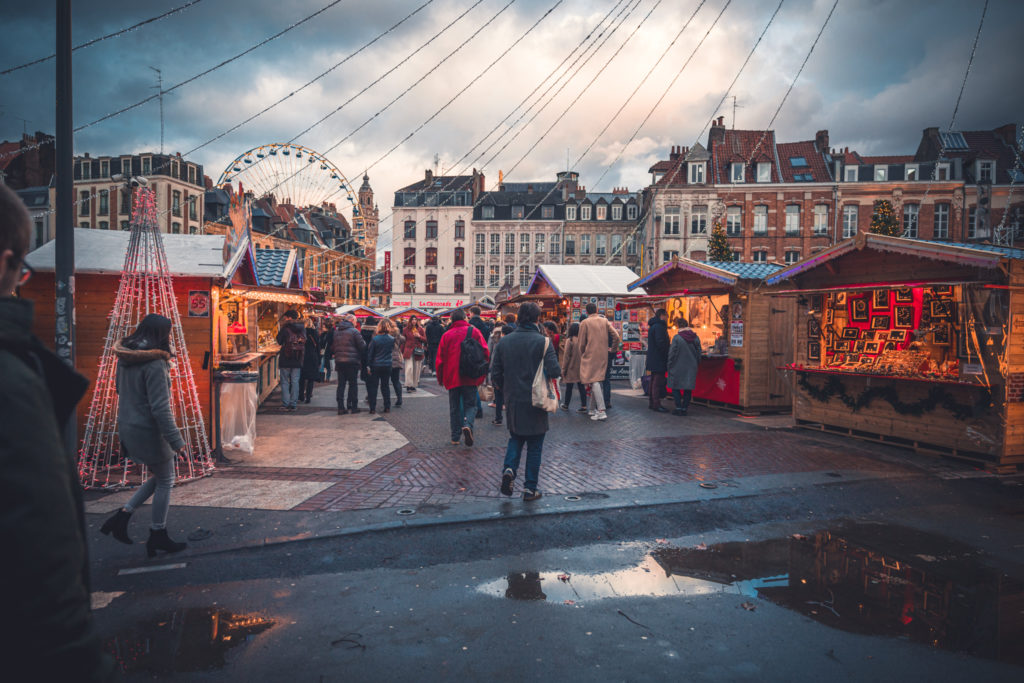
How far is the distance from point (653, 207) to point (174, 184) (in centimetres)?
3779

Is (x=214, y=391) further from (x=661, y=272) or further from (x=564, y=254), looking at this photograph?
(x=564, y=254)

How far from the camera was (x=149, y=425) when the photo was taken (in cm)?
437

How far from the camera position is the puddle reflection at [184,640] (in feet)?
9.96

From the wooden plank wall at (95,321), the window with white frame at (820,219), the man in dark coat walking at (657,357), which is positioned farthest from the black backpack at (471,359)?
the window with white frame at (820,219)

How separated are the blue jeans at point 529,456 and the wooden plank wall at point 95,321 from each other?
3942 millimetres

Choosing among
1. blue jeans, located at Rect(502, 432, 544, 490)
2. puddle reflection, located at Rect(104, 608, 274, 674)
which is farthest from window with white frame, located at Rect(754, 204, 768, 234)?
puddle reflection, located at Rect(104, 608, 274, 674)

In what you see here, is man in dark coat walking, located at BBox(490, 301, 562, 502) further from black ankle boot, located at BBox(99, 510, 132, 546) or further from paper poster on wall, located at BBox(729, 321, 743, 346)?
paper poster on wall, located at BBox(729, 321, 743, 346)

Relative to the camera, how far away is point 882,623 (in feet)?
11.6

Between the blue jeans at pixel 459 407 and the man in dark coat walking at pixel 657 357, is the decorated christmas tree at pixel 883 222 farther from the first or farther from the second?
the blue jeans at pixel 459 407


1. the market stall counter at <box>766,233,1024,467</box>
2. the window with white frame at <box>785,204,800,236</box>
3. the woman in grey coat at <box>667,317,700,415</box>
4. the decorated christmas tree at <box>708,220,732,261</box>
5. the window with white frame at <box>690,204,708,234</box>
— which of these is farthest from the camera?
the window with white frame at <box>690,204,708,234</box>

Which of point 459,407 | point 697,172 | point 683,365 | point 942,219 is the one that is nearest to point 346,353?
point 459,407

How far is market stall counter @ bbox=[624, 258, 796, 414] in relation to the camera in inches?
449

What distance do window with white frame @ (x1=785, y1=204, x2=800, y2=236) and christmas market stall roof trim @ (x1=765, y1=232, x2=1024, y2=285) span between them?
1330 inches

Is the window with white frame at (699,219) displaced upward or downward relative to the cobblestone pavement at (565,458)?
upward
